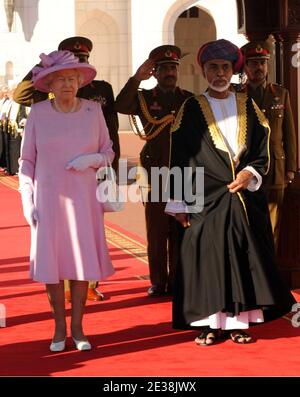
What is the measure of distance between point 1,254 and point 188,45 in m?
34.8

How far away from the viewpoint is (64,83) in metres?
7.57

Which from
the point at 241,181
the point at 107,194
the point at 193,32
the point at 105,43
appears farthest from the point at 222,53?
the point at 193,32

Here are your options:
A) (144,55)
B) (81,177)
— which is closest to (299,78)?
(81,177)

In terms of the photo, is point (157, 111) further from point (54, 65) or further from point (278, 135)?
point (54, 65)

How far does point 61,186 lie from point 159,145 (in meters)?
2.22

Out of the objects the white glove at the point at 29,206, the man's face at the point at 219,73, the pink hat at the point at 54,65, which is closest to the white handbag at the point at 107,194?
the white glove at the point at 29,206

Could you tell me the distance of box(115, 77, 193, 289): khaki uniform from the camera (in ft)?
31.7

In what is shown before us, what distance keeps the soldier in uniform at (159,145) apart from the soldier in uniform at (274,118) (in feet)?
1.66

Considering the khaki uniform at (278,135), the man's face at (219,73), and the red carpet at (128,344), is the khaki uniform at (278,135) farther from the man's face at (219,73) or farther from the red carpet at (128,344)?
the man's face at (219,73)

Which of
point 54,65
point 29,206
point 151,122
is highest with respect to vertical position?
point 54,65

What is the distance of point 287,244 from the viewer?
993 centimetres

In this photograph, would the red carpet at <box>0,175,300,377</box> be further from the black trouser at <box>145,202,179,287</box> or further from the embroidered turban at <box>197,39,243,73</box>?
the embroidered turban at <box>197,39,243,73</box>

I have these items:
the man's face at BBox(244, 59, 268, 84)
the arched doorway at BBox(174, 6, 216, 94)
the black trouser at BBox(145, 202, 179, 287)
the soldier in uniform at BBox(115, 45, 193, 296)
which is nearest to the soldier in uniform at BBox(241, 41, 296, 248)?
the man's face at BBox(244, 59, 268, 84)

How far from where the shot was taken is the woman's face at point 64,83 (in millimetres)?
7559
